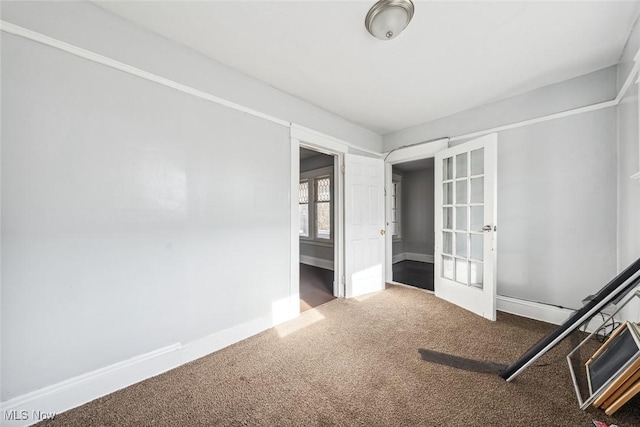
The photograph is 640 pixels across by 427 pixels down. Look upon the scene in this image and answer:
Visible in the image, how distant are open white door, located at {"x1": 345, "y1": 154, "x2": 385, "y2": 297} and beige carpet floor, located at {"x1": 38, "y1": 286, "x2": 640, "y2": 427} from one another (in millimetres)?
1076

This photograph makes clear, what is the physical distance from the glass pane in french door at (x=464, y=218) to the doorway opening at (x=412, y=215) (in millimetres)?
2499

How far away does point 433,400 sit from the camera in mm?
1496

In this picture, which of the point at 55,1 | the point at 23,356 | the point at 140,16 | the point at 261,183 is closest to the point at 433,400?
the point at 261,183

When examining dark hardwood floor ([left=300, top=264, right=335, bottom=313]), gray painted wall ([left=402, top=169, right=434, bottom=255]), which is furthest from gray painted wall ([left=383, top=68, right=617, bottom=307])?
gray painted wall ([left=402, top=169, right=434, bottom=255])

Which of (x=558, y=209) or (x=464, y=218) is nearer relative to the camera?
(x=558, y=209)

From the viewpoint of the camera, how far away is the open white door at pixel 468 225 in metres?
2.57

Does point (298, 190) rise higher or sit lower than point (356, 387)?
higher

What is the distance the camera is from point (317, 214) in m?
5.63

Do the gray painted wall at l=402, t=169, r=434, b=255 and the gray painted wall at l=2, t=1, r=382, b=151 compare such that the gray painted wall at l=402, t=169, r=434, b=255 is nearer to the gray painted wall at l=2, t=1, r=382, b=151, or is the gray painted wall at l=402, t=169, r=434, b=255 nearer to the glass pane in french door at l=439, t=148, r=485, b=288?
the glass pane in french door at l=439, t=148, r=485, b=288

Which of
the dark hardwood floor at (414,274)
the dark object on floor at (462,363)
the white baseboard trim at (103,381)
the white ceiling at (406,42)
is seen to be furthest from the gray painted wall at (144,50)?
the dark hardwood floor at (414,274)

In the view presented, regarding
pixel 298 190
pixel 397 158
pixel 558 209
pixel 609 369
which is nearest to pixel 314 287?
pixel 298 190

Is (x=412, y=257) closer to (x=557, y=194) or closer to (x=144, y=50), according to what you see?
(x=557, y=194)

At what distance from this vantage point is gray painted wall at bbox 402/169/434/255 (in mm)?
5996

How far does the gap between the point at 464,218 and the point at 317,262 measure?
3.41 metres
